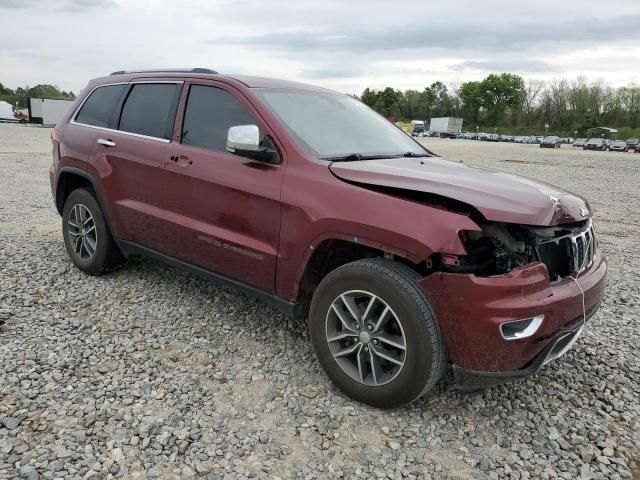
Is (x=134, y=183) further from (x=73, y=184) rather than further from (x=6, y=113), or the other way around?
(x=6, y=113)

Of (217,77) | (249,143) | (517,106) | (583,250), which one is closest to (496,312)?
(583,250)

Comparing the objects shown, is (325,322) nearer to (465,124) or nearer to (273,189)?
(273,189)

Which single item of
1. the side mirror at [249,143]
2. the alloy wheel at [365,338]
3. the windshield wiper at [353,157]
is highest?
the side mirror at [249,143]

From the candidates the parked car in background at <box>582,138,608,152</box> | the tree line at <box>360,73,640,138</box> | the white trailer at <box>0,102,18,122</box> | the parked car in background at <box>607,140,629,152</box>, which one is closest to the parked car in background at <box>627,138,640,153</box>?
the parked car in background at <box>607,140,629,152</box>

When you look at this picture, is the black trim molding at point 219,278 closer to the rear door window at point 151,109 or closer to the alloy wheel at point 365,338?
the alloy wheel at point 365,338

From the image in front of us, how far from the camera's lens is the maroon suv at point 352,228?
8.57 feet

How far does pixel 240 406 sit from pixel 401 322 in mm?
1051

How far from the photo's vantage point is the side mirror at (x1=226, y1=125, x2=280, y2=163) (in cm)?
318

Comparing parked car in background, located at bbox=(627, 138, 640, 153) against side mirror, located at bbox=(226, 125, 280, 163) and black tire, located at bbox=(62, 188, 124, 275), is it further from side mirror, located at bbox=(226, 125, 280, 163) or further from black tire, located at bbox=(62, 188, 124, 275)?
side mirror, located at bbox=(226, 125, 280, 163)

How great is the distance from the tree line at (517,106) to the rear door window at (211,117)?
85319 mm

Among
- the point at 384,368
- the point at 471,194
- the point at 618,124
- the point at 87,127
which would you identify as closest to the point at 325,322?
the point at 384,368

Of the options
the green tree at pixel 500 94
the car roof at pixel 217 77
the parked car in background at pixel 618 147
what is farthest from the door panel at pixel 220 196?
the green tree at pixel 500 94

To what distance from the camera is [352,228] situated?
288 centimetres

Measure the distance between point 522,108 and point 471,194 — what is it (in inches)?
4602
